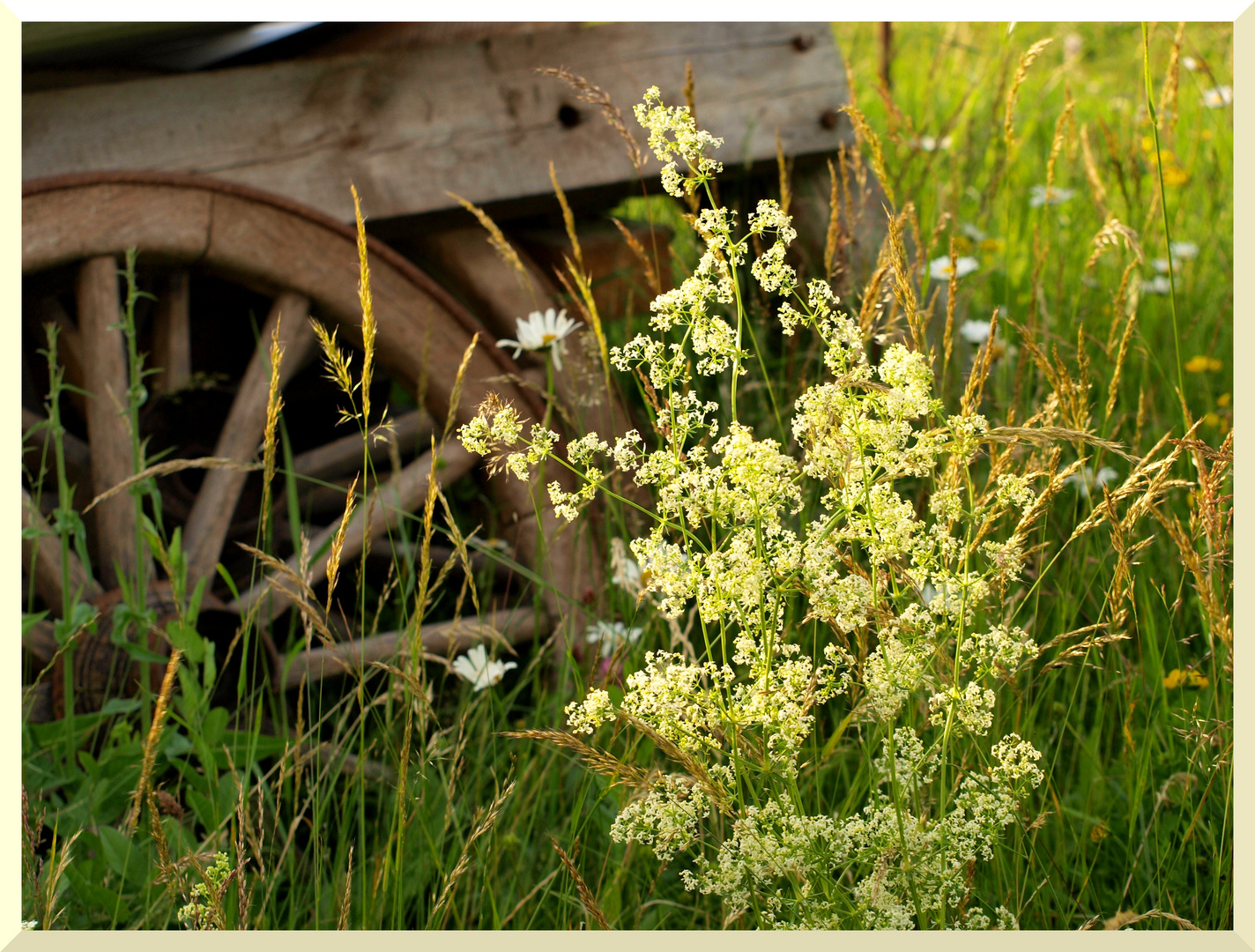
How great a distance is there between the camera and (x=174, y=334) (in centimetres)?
164

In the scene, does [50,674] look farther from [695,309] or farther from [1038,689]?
[1038,689]

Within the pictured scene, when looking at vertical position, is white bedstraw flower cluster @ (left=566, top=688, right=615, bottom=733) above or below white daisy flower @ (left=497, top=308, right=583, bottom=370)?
below

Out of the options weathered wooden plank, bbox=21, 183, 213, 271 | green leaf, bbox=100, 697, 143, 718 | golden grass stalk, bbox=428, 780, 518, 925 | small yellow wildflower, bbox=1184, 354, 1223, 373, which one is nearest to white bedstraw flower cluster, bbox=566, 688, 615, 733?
golden grass stalk, bbox=428, 780, 518, 925

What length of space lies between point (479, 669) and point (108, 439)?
71cm

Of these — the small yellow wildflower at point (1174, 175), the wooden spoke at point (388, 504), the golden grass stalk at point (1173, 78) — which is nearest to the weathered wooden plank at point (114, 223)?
the wooden spoke at point (388, 504)

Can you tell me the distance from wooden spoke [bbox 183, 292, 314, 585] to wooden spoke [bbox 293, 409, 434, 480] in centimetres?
16

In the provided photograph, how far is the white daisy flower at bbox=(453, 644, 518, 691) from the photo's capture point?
1285 mm

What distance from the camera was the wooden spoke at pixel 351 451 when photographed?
180 centimetres

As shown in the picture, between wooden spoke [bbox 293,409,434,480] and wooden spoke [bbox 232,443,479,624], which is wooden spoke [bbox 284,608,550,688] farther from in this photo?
wooden spoke [bbox 293,409,434,480]

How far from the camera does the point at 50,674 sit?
Answer: 4.86 ft

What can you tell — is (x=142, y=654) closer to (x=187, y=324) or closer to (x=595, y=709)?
(x=187, y=324)

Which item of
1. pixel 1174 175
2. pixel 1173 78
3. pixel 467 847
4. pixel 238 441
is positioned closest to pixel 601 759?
pixel 467 847
